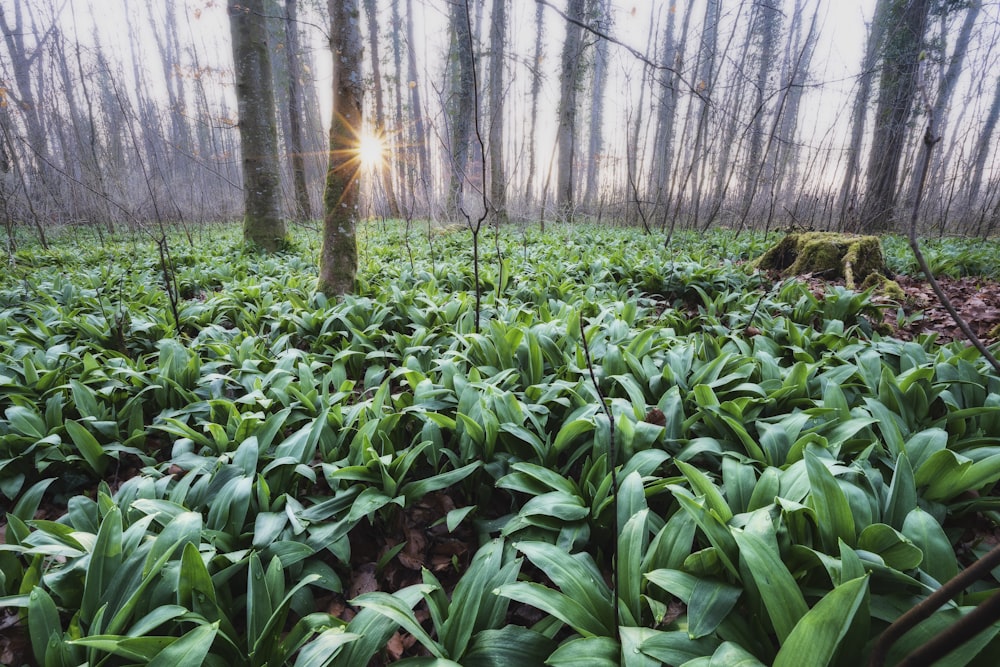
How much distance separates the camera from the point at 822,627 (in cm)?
85

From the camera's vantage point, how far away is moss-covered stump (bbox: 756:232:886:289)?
439cm

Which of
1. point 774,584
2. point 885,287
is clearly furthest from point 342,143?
point 885,287

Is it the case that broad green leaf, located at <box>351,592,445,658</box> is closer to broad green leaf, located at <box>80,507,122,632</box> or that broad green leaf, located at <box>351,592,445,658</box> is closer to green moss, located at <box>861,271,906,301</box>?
broad green leaf, located at <box>80,507,122,632</box>

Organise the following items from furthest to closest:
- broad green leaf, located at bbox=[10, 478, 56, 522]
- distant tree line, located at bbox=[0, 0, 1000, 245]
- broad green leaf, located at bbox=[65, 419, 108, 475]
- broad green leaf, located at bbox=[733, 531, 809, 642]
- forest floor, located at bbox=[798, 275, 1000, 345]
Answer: distant tree line, located at bbox=[0, 0, 1000, 245], forest floor, located at bbox=[798, 275, 1000, 345], broad green leaf, located at bbox=[65, 419, 108, 475], broad green leaf, located at bbox=[10, 478, 56, 522], broad green leaf, located at bbox=[733, 531, 809, 642]

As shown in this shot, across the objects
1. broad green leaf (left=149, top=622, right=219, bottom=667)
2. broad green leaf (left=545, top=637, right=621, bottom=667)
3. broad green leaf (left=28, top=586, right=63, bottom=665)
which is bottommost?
broad green leaf (left=28, top=586, right=63, bottom=665)

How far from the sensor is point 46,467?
1.95 m

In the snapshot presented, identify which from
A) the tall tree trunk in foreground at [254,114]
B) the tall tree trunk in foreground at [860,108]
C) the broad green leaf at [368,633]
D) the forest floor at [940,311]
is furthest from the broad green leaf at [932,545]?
the tall tree trunk in foreground at [860,108]

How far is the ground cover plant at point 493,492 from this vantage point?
109 cm

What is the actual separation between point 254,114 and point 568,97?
8400 mm

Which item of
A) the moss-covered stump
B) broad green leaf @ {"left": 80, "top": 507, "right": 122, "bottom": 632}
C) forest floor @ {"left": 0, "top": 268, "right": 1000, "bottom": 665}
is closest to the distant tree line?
the moss-covered stump

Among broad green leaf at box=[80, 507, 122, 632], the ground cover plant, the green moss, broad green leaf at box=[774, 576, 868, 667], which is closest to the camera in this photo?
broad green leaf at box=[774, 576, 868, 667]

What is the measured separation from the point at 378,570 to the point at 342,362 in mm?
1515

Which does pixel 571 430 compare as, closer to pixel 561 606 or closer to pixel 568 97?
pixel 561 606

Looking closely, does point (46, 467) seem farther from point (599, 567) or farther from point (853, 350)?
point (853, 350)
